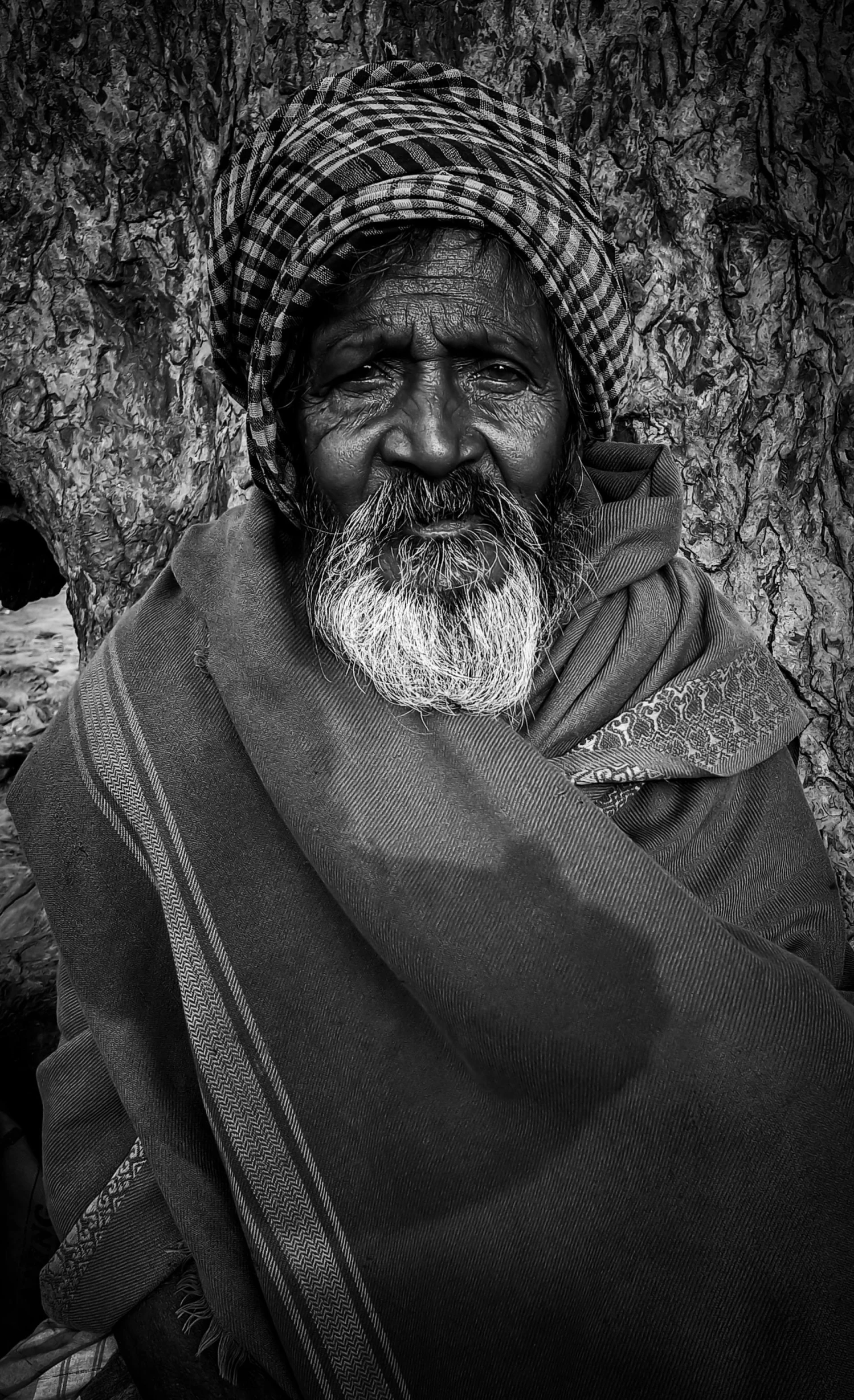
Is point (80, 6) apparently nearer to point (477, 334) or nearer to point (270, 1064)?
point (477, 334)

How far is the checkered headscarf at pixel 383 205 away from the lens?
5.37 ft

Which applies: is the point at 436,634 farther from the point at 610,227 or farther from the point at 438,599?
the point at 610,227

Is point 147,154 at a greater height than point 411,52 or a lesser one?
lesser

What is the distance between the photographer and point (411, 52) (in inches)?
88.7

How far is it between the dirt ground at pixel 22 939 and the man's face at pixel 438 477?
1745 mm

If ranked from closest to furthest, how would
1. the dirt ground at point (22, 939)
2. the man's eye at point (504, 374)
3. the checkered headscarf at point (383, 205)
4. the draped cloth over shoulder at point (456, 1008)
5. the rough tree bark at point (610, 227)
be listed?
the draped cloth over shoulder at point (456, 1008), the checkered headscarf at point (383, 205), the man's eye at point (504, 374), the rough tree bark at point (610, 227), the dirt ground at point (22, 939)

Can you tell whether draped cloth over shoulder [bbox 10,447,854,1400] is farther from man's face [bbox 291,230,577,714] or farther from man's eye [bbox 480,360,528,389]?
man's eye [bbox 480,360,528,389]

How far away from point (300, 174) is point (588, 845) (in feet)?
4.49

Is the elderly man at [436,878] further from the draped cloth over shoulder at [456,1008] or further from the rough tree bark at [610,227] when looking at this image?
the rough tree bark at [610,227]

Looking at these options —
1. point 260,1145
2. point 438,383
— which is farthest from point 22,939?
point 438,383

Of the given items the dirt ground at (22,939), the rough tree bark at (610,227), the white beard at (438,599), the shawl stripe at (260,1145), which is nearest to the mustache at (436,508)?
the white beard at (438,599)

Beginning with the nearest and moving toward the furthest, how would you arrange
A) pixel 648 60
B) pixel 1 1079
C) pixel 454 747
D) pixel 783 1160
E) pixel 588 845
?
pixel 783 1160, pixel 588 845, pixel 454 747, pixel 648 60, pixel 1 1079

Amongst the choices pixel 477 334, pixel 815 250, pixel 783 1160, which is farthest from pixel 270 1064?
pixel 815 250

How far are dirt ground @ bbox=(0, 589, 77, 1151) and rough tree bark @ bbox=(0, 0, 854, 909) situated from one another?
1.21m
